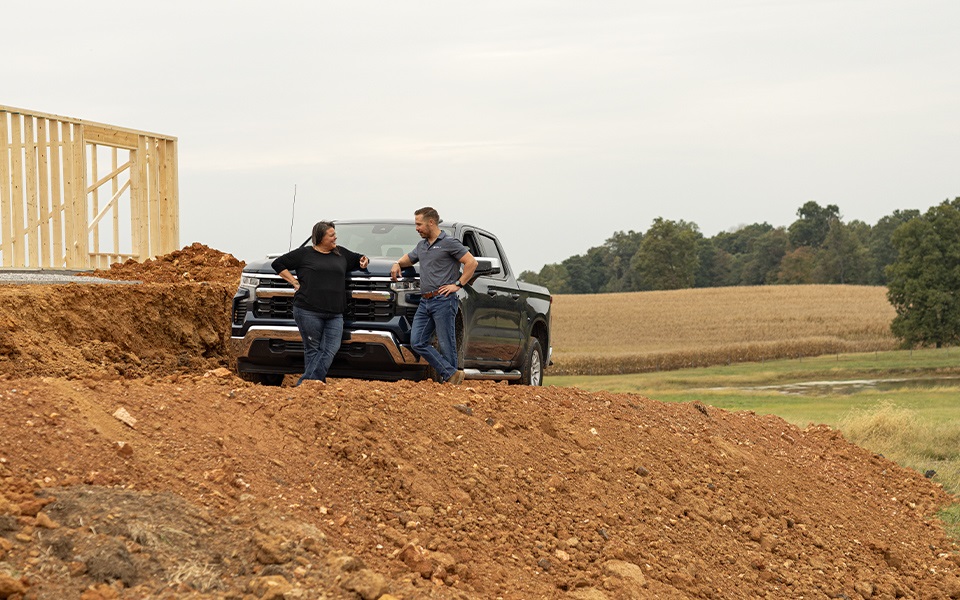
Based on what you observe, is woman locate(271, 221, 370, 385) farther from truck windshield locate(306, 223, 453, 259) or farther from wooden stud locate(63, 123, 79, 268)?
wooden stud locate(63, 123, 79, 268)

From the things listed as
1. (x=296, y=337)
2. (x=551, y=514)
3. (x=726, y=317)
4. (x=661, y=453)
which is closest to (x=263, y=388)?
(x=296, y=337)

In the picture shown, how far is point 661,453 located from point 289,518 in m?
4.37

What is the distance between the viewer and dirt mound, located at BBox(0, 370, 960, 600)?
17.2 feet

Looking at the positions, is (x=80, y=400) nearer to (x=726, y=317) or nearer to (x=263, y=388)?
(x=263, y=388)

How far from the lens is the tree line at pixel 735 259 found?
111 meters

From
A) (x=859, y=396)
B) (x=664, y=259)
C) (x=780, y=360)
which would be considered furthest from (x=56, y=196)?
(x=664, y=259)

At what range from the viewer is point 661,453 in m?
9.40

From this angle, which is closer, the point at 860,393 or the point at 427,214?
the point at 427,214

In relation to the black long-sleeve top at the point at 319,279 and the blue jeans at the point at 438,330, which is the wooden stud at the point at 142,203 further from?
the blue jeans at the point at 438,330

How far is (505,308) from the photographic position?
486 inches

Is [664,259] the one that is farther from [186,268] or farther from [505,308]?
[505,308]

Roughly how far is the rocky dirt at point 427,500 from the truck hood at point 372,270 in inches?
48.2

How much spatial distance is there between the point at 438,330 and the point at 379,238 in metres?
1.99

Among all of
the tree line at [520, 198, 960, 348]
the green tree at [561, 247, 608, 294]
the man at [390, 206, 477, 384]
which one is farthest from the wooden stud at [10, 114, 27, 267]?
the green tree at [561, 247, 608, 294]
